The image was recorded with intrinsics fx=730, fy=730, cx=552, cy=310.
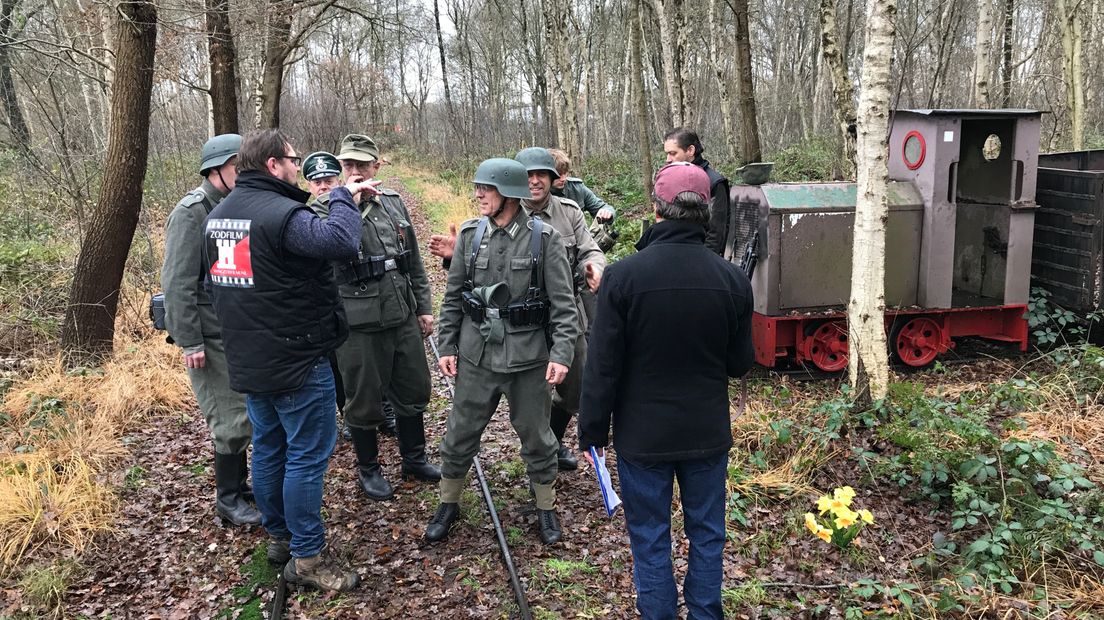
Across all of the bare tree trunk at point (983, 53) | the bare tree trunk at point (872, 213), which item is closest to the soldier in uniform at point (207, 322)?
the bare tree trunk at point (872, 213)

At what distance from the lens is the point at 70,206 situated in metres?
8.75

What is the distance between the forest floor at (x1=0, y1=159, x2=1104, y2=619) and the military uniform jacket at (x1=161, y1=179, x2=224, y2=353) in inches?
49.2

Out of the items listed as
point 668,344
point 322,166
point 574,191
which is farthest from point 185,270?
point 574,191

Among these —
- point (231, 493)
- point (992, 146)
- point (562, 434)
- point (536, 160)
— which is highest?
point (992, 146)

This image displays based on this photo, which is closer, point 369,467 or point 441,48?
point 369,467

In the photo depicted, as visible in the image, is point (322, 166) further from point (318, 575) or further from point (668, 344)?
point (668, 344)

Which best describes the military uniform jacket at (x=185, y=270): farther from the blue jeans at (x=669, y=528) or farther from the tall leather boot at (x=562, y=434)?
the blue jeans at (x=669, y=528)

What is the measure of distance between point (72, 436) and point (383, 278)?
3034 mm

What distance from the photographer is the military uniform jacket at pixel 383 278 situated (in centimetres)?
446

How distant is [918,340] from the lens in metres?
7.30

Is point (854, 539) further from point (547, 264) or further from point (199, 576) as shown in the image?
point (199, 576)

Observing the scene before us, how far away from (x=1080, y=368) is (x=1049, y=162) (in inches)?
171

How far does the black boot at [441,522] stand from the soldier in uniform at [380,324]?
629mm

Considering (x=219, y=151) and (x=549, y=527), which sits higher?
(x=219, y=151)
